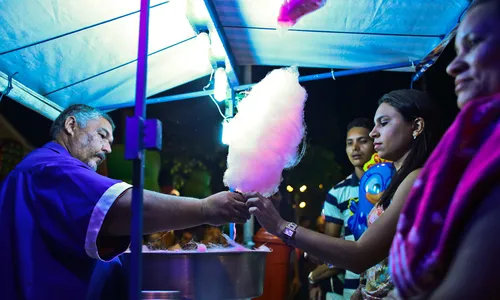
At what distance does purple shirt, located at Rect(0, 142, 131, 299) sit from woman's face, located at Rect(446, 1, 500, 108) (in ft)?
5.32

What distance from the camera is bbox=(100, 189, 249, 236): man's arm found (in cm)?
204

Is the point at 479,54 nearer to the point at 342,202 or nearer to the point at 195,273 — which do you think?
the point at 195,273

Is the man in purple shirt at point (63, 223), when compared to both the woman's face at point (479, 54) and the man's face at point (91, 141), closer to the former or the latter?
the man's face at point (91, 141)

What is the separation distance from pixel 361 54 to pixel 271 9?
1167 mm

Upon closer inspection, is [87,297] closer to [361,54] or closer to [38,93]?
[38,93]

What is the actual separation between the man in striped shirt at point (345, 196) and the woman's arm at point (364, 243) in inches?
87.1

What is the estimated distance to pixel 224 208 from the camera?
2344 millimetres

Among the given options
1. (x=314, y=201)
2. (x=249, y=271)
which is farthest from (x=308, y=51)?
(x=314, y=201)

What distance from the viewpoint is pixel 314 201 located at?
44.0ft

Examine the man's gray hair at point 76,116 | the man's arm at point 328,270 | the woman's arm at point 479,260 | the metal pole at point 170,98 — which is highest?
the metal pole at point 170,98

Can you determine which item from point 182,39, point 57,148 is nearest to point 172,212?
point 57,148

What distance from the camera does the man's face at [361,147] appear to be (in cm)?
442

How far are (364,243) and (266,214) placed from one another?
0.61m

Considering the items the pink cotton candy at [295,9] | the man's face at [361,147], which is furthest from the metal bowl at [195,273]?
the man's face at [361,147]
